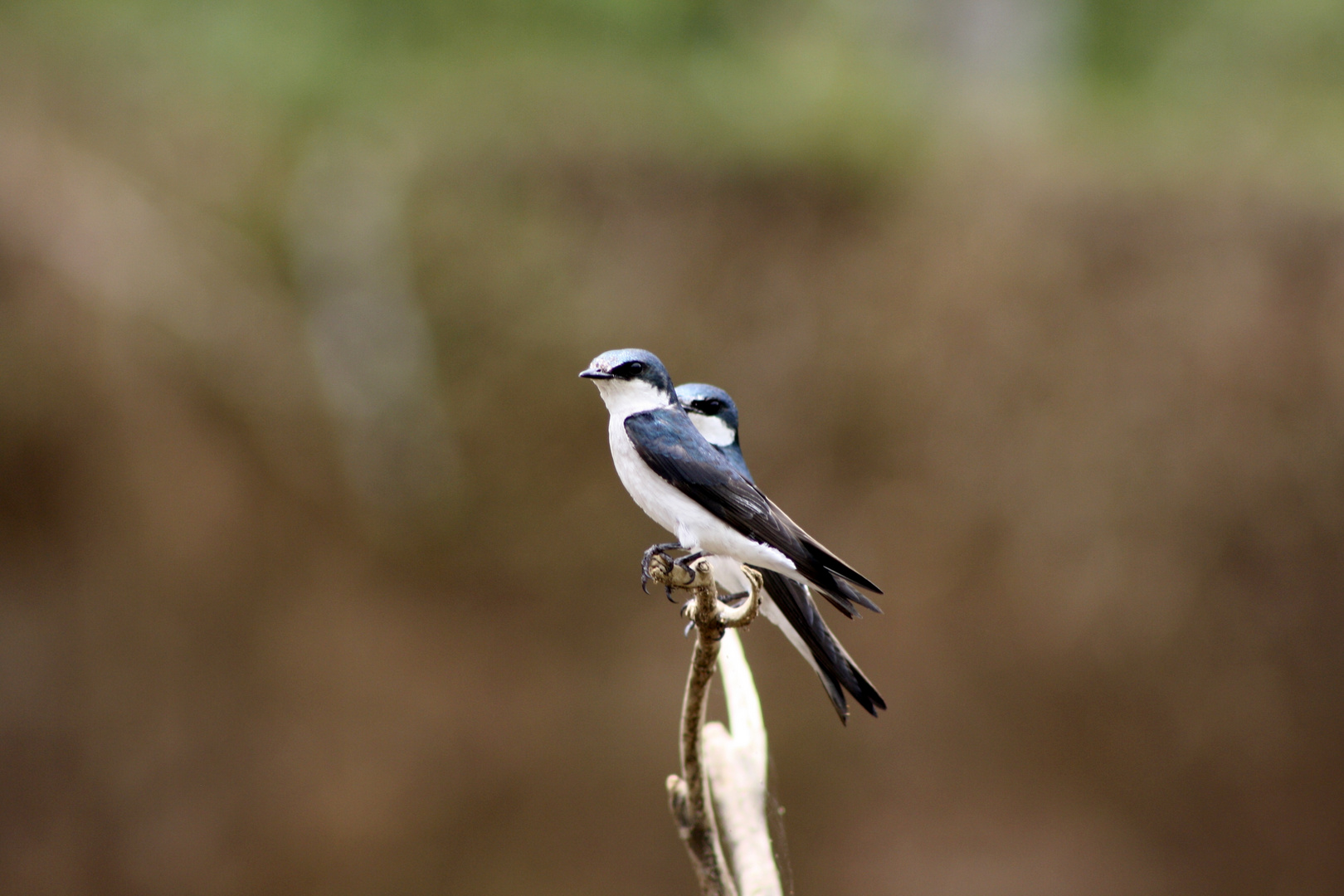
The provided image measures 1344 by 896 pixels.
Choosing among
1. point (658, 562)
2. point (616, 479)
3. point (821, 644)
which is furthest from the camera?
point (616, 479)

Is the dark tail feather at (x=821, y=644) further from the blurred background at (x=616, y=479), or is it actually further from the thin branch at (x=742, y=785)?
the blurred background at (x=616, y=479)

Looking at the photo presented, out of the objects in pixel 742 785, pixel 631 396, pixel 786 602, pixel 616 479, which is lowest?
pixel 742 785

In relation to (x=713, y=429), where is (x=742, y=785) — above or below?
below

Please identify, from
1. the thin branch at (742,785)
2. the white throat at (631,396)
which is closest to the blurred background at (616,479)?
the thin branch at (742,785)

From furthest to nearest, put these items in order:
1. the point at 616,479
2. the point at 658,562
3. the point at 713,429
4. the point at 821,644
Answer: the point at 616,479 → the point at 713,429 → the point at 821,644 → the point at 658,562

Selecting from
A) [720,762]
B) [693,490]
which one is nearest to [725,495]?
[693,490]

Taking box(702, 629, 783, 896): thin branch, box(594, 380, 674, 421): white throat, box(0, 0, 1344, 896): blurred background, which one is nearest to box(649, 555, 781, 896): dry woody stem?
box(702, 629, 783, 896): thin branch

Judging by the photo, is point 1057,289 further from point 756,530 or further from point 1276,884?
point 756,530

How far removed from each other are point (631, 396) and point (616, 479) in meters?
2.34

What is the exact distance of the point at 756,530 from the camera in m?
1.27

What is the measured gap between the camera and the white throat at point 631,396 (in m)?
1.33

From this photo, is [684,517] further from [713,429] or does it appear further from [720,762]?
[720,762]

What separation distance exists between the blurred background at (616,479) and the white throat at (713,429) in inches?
84.8

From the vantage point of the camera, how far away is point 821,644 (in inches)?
55.6
